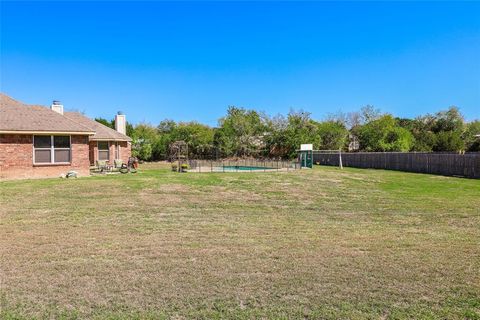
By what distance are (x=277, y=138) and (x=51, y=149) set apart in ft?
81.1

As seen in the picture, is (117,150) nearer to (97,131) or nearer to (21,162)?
(97,131)

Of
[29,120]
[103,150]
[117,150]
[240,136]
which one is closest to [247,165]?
[240,136]

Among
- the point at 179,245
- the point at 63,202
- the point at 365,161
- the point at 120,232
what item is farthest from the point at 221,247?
the point at 365,161

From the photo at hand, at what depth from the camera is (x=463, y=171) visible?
20.7m

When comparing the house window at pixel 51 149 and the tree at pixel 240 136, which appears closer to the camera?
the house window at pixel 51 149

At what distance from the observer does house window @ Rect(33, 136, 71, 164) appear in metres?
16.5

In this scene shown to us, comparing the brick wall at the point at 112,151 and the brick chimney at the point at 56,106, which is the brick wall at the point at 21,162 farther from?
the brick chimney at the point at 56,106

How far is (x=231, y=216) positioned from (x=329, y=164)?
28.0m

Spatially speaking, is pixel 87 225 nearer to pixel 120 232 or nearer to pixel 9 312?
pixel 120 232

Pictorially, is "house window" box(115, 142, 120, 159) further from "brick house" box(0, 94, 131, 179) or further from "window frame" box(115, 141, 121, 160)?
"brick house" box(0, 94, 131, 179)

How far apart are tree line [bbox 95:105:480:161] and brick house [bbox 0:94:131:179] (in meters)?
15.6

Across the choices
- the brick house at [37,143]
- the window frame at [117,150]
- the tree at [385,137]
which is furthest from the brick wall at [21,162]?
the tree at [385,137]

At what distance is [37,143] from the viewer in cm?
1648

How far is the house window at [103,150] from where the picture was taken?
80.2ft
